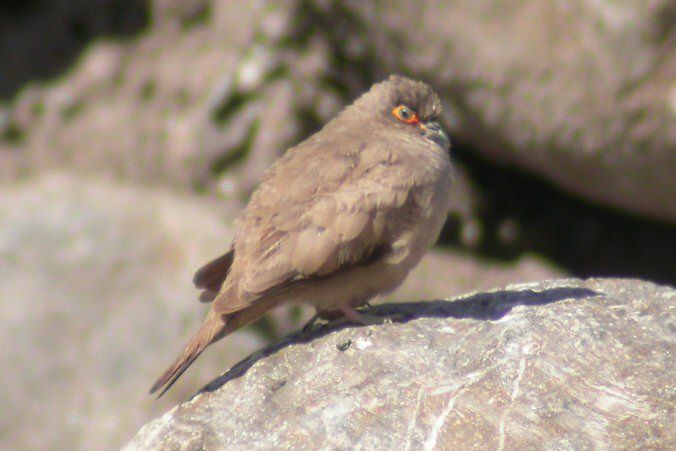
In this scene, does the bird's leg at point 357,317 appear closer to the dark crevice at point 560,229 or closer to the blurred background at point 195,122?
the blurred background at point 195,122

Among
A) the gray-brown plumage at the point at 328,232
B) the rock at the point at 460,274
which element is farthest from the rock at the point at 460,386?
the rock at the point at 460,274

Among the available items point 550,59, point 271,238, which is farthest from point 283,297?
point 550,59

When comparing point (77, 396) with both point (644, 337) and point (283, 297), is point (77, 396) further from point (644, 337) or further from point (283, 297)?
point (644, 337)

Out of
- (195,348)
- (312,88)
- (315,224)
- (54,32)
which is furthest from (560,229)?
(195,348)

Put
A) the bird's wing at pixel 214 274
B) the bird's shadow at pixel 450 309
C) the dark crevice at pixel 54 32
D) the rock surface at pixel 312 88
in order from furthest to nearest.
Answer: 1. the dark crevice at pixel 54 32
2. the rock surface at pixel 312 88
3. the bird's wing at pixel 214 274
4. the bird's shadow at pixel 450 309

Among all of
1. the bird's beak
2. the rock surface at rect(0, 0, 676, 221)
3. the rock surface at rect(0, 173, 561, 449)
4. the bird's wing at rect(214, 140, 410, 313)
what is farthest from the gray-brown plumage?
the rock surface at rect(0, 0, 676, 221)

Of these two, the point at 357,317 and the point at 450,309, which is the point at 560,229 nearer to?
the point at 450,309
